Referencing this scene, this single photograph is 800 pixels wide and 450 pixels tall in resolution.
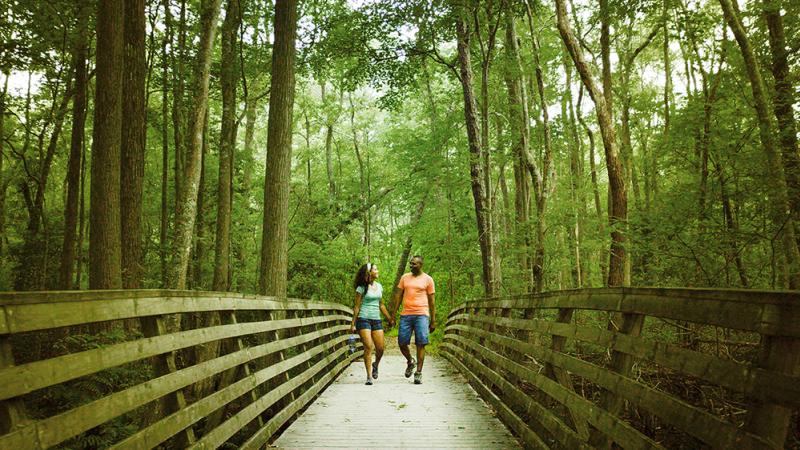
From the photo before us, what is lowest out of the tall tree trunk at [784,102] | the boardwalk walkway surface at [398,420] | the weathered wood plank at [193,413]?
the boardwalk walkway surface at [398,420]

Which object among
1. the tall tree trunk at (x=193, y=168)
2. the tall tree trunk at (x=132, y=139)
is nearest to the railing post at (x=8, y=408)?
the tall tree trunk at (x=132, y=139)

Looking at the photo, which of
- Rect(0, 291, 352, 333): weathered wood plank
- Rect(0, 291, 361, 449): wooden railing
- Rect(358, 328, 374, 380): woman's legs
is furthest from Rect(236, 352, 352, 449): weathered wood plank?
Rect(0, 291, 352, 333): weathered wood plank

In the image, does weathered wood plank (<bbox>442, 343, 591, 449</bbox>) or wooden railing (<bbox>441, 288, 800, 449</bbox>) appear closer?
wooden railing (<bbox>441, 288, 800, 449</bbox>)

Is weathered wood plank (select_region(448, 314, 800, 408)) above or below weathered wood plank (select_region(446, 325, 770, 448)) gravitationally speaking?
above

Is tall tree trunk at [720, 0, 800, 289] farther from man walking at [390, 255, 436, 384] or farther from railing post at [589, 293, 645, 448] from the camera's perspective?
railing post at [589, 293, 645, 448]

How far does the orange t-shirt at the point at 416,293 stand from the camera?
8680mm

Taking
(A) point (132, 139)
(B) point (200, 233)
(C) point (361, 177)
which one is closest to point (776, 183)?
(A) point (132, 139)

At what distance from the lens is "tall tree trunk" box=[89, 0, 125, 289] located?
8047mm

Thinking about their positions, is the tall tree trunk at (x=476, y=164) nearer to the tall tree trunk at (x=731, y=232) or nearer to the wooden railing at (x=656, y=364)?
the tall tree trunk at (x=731, y=232)

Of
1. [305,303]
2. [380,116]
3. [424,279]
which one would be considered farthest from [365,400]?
[380,116]

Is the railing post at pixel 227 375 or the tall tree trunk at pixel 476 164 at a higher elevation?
the tall tree trunk at pixel 476 164

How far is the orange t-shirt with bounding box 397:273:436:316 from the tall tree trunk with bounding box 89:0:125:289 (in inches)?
181

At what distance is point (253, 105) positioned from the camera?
19.6m

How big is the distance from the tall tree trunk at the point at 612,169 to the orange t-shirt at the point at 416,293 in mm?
3367
